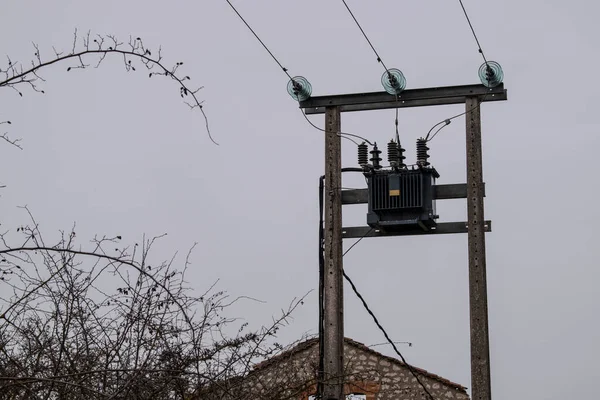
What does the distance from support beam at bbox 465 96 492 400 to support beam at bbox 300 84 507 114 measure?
0.11 metres

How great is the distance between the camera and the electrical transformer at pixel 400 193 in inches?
440

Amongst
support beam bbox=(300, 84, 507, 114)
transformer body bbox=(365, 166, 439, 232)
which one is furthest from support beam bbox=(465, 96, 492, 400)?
transformer body bbox=(365, 166, 439, 232)

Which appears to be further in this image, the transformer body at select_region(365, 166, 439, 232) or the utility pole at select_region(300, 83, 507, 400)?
the transformer body at select_region(365, 166, 439, 232)

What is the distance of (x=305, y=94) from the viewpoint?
11.8 meters

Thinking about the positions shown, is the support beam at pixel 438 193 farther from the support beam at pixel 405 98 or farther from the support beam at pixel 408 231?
the support beam at pixel 405 98

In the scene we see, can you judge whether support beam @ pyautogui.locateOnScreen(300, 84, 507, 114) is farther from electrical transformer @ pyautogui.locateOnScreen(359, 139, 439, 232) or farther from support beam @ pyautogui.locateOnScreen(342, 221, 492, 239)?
support beam @ pyautogui.locateOnScreen(342, 221, 492, 239)

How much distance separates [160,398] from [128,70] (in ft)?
12.7

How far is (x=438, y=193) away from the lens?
11.3 m

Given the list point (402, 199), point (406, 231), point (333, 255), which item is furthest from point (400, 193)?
point (333, 255)

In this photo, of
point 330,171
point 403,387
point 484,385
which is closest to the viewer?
point 484,385

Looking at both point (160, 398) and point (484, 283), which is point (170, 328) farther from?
point (484, 283)

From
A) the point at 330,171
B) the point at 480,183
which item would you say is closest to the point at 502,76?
the point at 480,183

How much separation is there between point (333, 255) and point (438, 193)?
3.87ft

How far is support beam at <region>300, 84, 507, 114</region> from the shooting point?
37.1 feet
